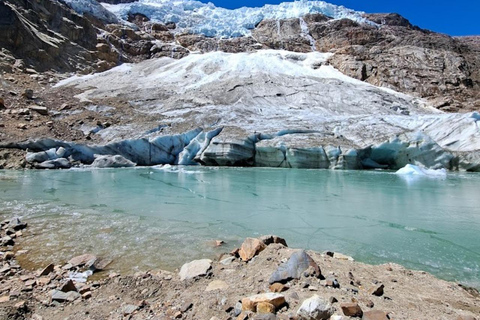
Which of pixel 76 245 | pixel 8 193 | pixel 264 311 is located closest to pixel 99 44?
pixel 8 193

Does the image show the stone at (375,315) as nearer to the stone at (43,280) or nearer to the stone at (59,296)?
the stone at (59,296)

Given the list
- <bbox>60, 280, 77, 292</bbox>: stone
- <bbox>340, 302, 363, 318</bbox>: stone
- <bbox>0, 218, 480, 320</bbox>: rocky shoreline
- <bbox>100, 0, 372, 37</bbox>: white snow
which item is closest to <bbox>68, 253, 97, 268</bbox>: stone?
<bbox>0, 218, 480, 320</bbox>: rocky shoreline

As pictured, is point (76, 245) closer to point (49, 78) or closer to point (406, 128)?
point (406, 128)

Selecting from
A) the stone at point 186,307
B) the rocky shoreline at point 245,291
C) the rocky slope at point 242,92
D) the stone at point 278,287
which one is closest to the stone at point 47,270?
the rocky shoreline at point 245,291

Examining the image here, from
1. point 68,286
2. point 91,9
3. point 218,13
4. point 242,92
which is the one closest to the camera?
point 68,286

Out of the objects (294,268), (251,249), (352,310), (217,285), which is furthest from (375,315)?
(251,249)

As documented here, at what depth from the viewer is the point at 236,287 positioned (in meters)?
2.28

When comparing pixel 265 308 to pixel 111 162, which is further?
pixel 111 162

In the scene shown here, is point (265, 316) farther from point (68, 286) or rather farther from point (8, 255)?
point (8, 255)

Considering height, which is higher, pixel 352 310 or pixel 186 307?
pixel 352 310

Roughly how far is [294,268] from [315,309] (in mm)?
584

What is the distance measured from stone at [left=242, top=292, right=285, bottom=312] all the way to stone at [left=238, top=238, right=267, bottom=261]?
91 centimetres

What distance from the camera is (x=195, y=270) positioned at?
2730mm

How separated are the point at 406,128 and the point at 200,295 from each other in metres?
17.7
